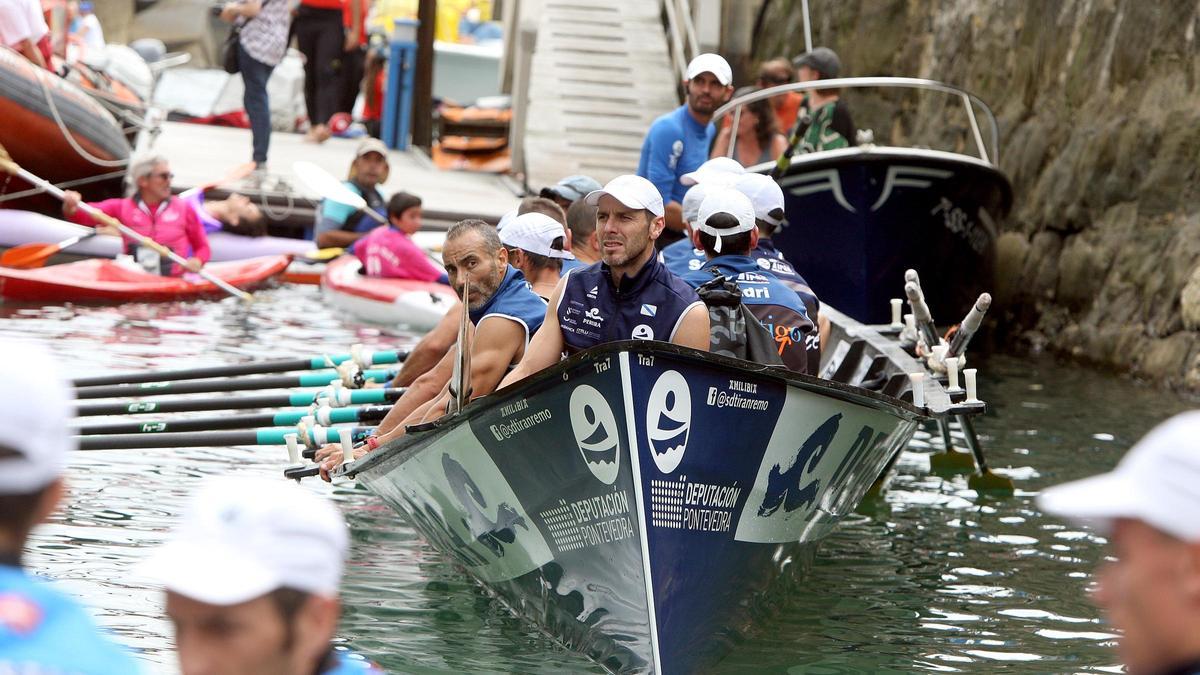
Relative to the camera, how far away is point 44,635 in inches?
75.0

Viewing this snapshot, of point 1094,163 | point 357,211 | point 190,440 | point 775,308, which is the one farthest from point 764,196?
point 357,211

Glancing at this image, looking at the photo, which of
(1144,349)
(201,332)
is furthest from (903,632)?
(201,332)

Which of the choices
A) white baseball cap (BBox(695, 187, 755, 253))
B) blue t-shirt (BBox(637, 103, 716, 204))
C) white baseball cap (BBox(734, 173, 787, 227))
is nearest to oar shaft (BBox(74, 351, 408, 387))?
blue t-shirt (BBox(637, 103, 716, 204))

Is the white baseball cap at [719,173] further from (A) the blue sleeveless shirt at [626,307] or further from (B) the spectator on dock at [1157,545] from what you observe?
(B) the spectator on dock at [1157,545]

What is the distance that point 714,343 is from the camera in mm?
5590

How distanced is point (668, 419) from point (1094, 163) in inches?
373

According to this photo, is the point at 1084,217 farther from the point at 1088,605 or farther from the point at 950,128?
the point at 1088,605

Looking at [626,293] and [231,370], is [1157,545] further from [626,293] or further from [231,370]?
[231,370]

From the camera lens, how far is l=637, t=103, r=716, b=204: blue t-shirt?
927cm

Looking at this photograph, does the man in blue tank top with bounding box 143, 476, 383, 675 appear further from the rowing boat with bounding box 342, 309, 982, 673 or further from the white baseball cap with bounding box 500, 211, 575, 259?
the white baseball cap with bounding box 500, 211, 575, 259

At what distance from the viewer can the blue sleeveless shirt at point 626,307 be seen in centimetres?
513

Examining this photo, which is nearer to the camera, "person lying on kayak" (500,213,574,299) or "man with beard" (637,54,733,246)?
"person lying on kayak" (500,213,574,299)

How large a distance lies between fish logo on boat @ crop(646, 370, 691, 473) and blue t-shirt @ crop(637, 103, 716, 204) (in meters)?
4.63

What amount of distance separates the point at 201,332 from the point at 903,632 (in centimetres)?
766
